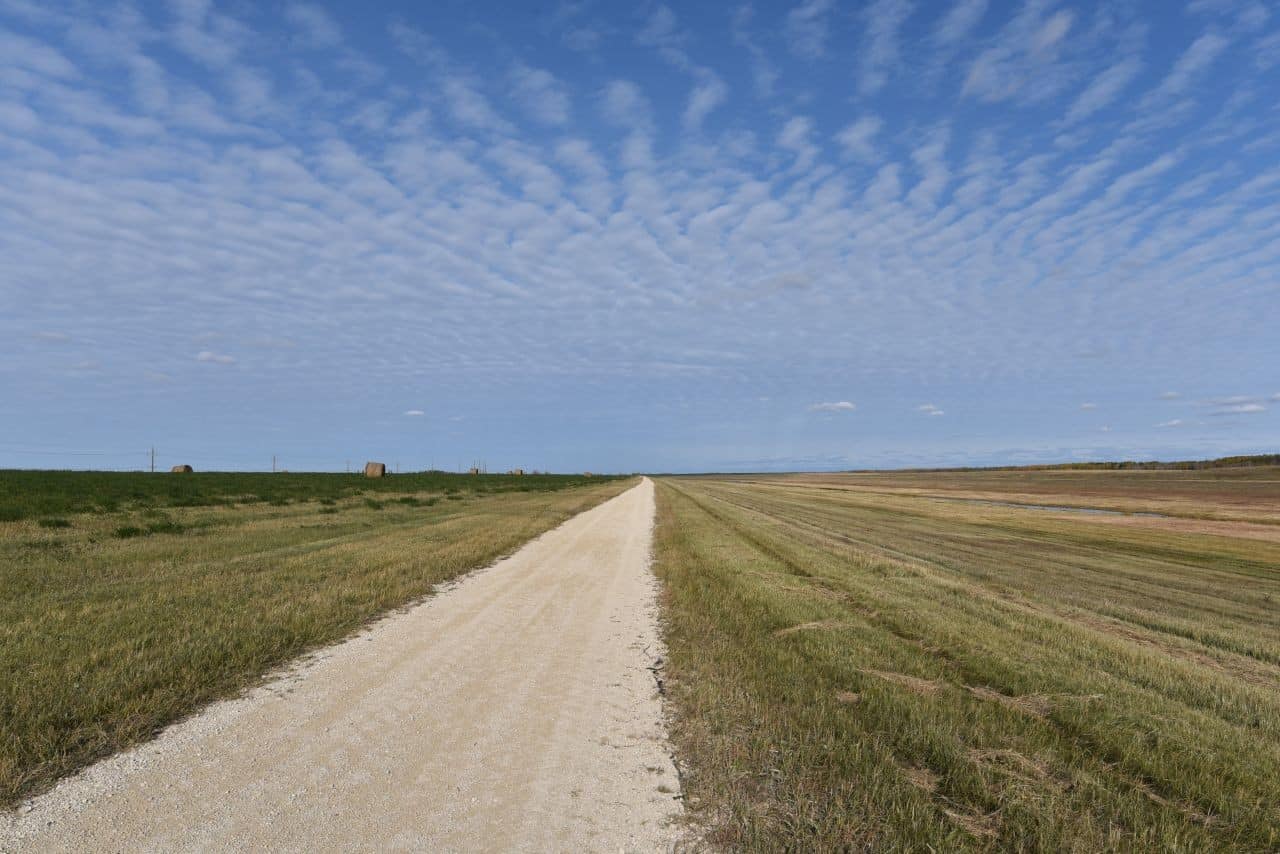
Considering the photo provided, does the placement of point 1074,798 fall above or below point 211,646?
below

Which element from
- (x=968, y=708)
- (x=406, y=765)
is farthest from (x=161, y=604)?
(x=968, y=708)

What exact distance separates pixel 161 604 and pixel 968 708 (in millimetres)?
10972

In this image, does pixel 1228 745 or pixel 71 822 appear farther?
pixel 1228 745

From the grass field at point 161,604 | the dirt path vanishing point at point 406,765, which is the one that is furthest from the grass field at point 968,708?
the grass field at point 161,604

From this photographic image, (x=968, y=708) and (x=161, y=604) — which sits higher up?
(x=161, y=604)

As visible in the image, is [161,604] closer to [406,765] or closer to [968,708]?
[406,765]

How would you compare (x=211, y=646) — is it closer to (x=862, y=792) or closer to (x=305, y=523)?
(x=862, y=792)

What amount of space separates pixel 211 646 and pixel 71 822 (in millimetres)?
3613

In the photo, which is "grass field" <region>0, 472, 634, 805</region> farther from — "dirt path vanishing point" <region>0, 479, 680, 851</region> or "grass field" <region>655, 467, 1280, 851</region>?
"grass field" <region>655, 467, 1280, 851</region>

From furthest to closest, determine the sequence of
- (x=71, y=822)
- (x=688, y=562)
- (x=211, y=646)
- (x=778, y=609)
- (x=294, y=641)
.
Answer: (x=688, y=562), (x=778, y=609), (x=294, y=641), (x=211, y=646), (x=71, y=822)

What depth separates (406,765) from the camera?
4.64 metres

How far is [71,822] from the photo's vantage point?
3814mm

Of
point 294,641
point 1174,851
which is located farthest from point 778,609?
point 294,641

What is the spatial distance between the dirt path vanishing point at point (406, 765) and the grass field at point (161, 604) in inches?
22.6
